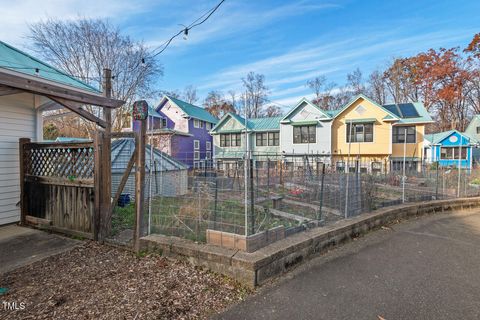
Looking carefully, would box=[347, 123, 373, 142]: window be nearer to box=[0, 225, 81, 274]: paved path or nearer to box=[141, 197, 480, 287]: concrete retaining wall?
box=[141, 197, 480, 287]: concrete retaining wall

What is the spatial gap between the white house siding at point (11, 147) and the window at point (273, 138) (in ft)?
66.4

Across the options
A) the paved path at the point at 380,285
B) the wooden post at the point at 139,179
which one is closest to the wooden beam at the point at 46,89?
the wooden post at the point at 139,179

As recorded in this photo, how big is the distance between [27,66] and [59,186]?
8.90 feet

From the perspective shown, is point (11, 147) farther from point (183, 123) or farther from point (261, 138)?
point (183, 123)

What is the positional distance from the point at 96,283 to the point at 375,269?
3.82 m

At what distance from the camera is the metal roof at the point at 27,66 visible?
509cm

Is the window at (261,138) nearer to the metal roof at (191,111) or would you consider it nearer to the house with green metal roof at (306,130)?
the house with green metal roof at (306,130)

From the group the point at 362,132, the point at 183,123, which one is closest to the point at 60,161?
the point at 362,132

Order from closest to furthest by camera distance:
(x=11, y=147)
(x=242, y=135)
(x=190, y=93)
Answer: (x=11, y=147), (x=242, y=135), (x=190, y=93)

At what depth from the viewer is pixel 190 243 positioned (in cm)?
Answer: 383

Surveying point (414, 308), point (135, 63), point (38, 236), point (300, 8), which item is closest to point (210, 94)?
point (135, 63)

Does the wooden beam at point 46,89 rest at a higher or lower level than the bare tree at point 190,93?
lower

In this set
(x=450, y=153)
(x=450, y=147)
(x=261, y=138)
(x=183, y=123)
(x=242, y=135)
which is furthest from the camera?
(x=183, y=123)

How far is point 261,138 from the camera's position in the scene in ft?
82.8
